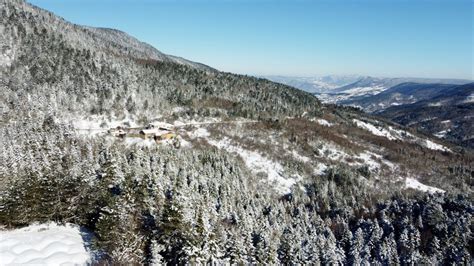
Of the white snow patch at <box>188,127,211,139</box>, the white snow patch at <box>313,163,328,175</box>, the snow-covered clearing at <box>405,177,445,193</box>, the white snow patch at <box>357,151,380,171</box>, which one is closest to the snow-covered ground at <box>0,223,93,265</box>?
the white snow patch at <box>188,127,211,139</box>

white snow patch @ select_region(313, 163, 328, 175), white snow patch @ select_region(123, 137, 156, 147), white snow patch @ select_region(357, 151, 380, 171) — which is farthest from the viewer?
white snow patch @ select_region(357, 151, 380, 171)

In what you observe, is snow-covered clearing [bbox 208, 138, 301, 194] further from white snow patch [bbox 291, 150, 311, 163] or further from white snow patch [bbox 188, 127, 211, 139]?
white snow patch [bbox 291, 150, 311, 163]

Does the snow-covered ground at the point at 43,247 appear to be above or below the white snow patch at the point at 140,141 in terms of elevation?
above

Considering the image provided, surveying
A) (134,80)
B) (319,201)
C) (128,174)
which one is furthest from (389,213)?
(134,80)

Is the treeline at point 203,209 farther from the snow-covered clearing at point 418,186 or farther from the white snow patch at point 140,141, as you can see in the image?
the snow-covered clearing at point 418,186

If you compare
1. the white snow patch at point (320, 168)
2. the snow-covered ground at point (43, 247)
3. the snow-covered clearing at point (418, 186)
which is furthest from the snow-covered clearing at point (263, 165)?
the snow-covered ground at point (43, 247)

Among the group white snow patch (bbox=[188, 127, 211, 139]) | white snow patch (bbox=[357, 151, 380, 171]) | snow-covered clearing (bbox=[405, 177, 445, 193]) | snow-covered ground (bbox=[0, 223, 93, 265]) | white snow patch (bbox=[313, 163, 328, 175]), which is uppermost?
snow-covered ground (bbox=[0, 223, 93, 265])

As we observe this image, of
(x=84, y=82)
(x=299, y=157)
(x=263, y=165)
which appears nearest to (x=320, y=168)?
(x=299, y=157)
